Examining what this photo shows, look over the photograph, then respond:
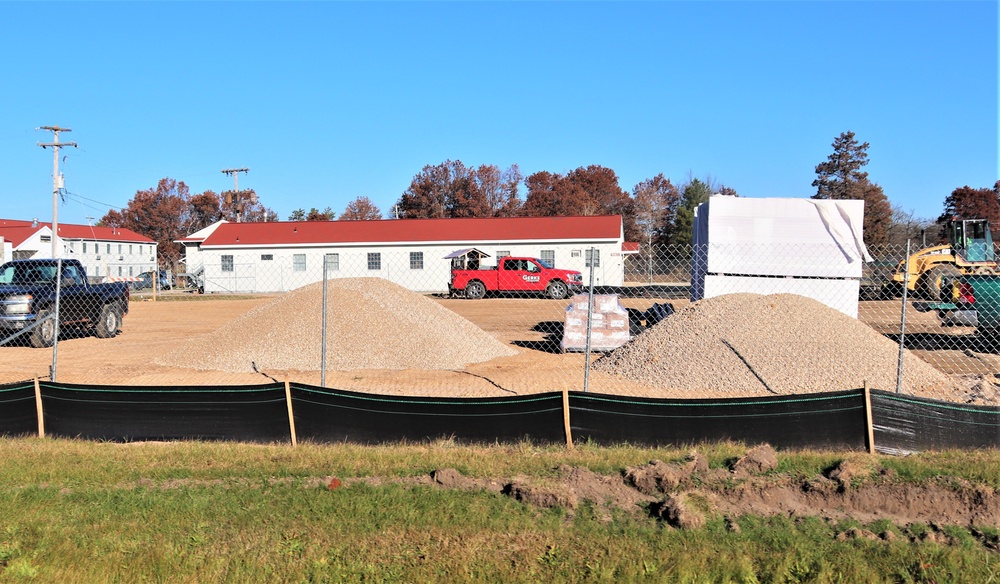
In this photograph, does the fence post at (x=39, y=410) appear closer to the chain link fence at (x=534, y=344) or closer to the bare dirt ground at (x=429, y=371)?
the chain link fence at (x=534, y=344)

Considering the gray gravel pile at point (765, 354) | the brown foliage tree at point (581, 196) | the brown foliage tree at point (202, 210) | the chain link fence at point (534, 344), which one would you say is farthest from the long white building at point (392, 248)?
the brown foliage tree at point (202, 210)

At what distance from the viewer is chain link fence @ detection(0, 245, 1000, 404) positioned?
10148 mm

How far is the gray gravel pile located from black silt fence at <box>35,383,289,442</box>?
214 inches

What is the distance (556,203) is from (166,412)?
6132 cm

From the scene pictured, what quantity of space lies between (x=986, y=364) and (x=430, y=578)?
11711mm

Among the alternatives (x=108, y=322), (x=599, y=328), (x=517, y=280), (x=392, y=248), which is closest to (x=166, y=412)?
(x=599, y=328)

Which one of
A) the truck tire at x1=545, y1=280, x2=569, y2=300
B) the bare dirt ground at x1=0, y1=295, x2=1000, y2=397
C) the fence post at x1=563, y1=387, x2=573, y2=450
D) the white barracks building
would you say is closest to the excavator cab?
the bare dirt ground at x1=0, y1=295, x2=1000, y2=397

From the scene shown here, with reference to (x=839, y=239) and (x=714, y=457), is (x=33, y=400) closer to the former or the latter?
(x=714, y=457)

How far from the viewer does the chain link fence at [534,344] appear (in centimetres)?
1015

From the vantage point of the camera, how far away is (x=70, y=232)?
63.0 metres

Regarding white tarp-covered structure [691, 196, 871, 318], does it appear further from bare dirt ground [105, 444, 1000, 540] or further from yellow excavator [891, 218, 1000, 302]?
bare dirt ground [105, 444, 1000, 540]

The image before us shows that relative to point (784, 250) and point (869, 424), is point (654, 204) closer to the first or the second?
point (784, 250)

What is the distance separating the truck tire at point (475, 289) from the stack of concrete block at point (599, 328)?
15.8 metres

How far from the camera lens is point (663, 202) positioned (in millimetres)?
73688
